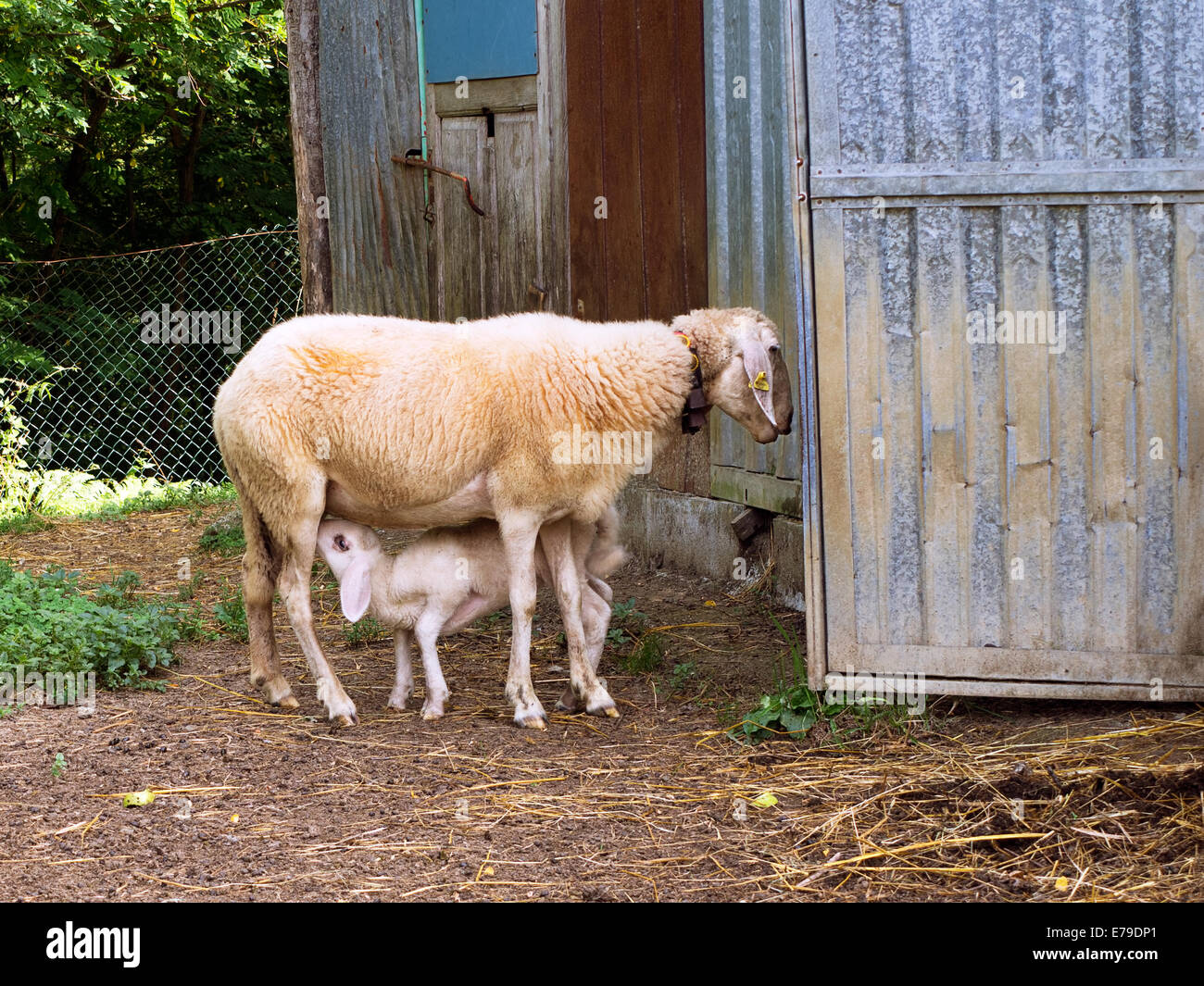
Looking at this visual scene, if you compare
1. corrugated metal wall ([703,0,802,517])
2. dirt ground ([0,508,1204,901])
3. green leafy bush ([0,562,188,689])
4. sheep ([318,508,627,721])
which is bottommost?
dirt ground ([0,508,1204,901])

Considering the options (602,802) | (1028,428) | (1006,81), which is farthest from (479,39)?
(602,802)

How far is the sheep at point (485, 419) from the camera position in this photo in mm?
5004

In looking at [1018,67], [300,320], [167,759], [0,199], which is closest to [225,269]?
[0,199]

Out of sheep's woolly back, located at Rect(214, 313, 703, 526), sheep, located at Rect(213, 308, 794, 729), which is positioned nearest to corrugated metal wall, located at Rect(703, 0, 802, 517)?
sheep, located at Rect(213, 308, 794, 729)

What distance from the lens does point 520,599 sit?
507 cm

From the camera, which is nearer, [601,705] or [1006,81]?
[1006,81]

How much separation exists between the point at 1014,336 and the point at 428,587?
2.42 m

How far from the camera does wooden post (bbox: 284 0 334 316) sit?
7.96m

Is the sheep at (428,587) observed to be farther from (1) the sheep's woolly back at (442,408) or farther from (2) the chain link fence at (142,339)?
(2) the chain link fence at (142,339)

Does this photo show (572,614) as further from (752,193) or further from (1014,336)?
(752,193)

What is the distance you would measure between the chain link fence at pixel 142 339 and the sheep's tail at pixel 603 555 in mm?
6033

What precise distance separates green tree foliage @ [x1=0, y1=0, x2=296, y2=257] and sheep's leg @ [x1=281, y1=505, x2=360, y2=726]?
264 inches

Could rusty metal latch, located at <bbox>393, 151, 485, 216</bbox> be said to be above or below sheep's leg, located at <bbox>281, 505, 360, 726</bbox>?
above

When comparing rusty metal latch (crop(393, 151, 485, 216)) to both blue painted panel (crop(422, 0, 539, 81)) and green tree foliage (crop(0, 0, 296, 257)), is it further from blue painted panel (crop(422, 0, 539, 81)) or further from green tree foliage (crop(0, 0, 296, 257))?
green tree foliage (crop(0, 0, 296, 257))
